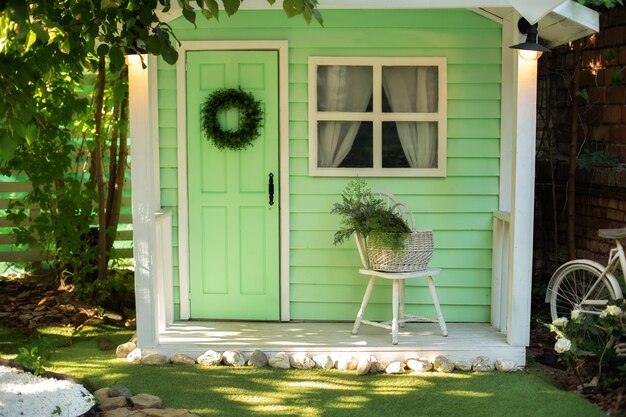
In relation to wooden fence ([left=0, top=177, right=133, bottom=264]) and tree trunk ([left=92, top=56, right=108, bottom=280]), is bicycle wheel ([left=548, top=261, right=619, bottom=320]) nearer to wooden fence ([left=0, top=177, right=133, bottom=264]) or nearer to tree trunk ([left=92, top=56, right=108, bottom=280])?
tree trunk ([left=92, top=56, right=108, bottom=280])

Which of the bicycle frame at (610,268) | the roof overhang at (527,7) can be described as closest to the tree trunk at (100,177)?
the roof overhang at (527,7)

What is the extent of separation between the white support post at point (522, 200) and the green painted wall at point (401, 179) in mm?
848

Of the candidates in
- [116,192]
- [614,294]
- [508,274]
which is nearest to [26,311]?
[116,192]

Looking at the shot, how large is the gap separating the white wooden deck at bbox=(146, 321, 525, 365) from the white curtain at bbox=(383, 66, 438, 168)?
51.7 inches

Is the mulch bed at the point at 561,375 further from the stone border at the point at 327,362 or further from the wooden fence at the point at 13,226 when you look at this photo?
the wooden fence at the point at 13,226

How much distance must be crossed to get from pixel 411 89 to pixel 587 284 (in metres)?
2.08

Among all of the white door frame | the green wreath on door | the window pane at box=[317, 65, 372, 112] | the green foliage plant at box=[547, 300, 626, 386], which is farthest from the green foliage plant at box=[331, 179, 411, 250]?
the green foliage plant at box=[547, 300, 626, 386]

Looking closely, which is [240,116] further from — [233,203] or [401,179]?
[401,179]

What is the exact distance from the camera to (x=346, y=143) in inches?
280

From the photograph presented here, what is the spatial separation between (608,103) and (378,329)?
260 cm

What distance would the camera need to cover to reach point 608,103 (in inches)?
290

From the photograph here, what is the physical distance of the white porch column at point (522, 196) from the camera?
19.9 ft

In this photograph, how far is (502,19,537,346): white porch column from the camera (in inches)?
239

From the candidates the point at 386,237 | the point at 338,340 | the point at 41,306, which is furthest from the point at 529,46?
the point at 41,306
